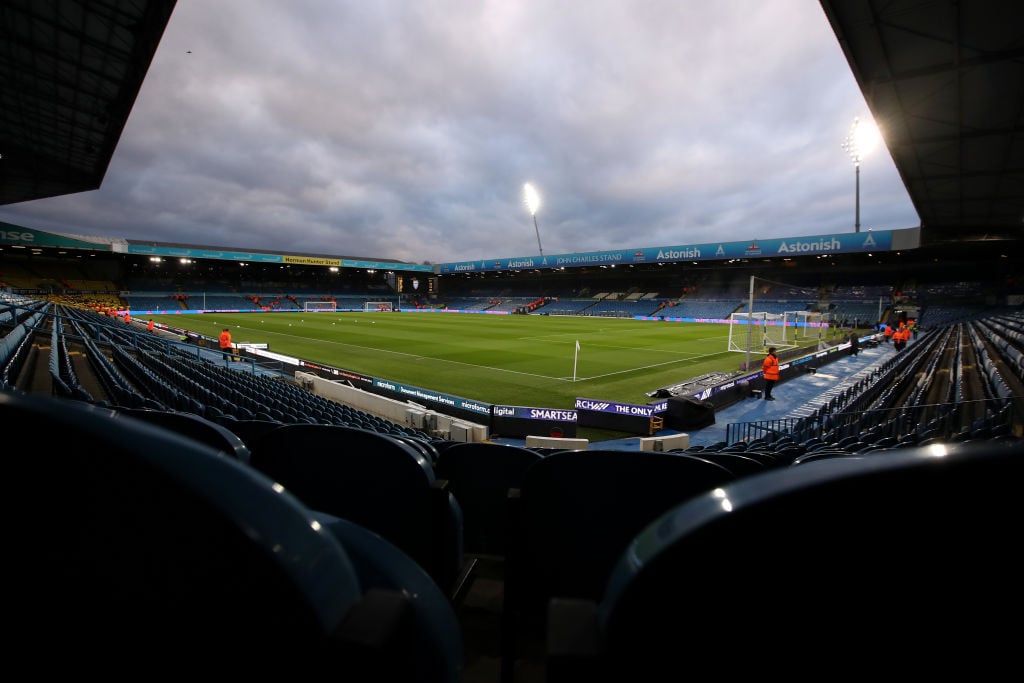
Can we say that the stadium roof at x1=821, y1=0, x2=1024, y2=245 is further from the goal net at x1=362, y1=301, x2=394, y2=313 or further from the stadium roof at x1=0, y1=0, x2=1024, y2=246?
the goal net at x1=362, y1=301, x2=394, y2=313

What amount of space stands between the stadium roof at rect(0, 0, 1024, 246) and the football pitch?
920cm

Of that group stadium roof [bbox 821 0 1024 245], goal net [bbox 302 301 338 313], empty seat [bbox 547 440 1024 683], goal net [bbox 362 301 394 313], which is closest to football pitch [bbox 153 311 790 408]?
stadium roof [bbox 821 0 1024 245]

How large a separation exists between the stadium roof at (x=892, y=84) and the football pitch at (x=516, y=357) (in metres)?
9.20

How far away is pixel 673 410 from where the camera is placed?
428 inches

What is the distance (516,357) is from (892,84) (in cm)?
1543

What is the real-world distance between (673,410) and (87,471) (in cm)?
1136

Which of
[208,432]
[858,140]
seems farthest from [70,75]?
[858,140]

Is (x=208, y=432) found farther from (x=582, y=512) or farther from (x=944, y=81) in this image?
(x=944, y=81)

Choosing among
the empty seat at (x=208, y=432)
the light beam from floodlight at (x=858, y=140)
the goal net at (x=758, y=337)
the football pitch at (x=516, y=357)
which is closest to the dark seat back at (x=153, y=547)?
the empty seat at (x=208, y=432)

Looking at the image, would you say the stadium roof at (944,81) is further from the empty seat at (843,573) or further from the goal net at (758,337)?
the empty seat at (843,573)

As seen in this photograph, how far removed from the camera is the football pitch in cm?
1483

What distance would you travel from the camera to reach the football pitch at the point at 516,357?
14828mm

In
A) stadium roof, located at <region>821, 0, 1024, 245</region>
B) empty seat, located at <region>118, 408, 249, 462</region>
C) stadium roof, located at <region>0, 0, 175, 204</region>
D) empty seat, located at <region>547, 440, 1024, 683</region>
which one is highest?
stadium roof, located at <region>0, 0, 175, 204</region>

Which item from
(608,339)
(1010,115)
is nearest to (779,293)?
(608,339)
